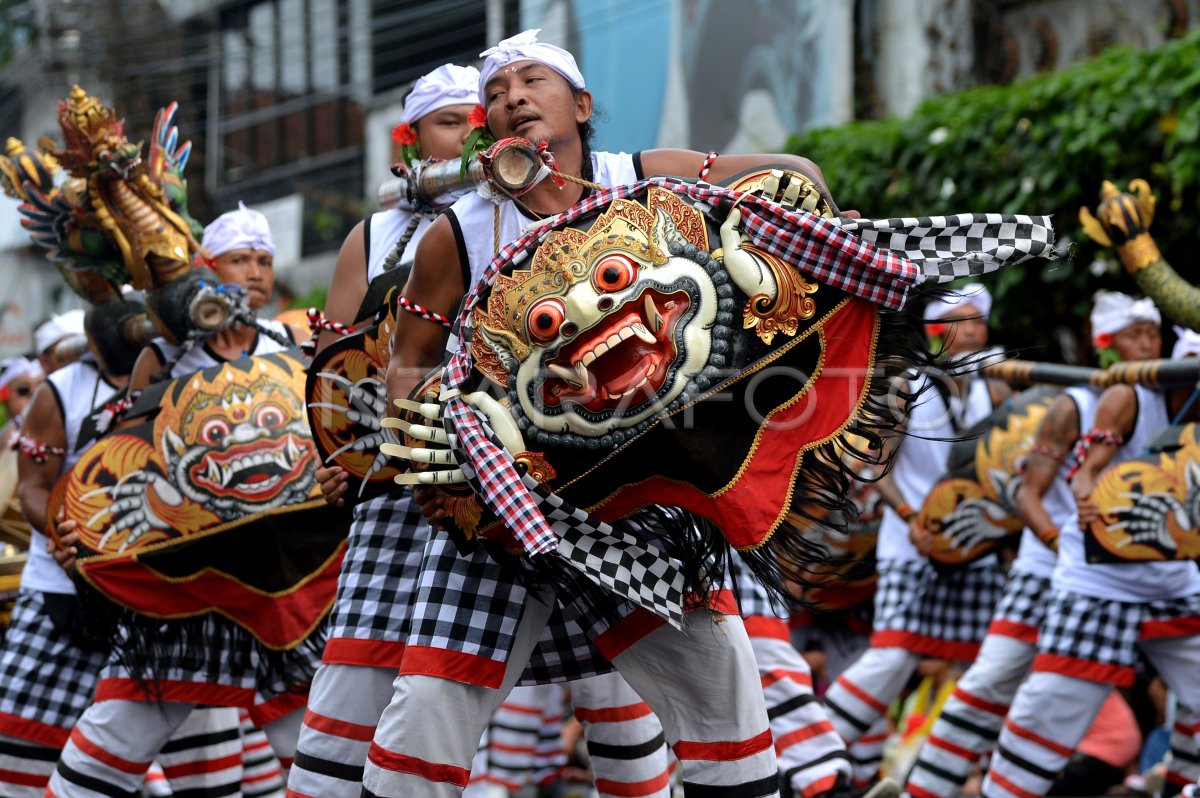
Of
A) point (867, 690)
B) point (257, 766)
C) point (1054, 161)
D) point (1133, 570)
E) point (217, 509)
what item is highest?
point (1054, 161)

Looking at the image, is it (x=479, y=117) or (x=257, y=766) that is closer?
(x=479, y=117)

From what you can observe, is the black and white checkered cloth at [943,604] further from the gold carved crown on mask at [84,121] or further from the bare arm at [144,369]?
the gold carved crown on mask at [84,121]

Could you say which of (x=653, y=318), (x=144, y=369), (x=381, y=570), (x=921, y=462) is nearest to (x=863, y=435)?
(x=653, y=318)

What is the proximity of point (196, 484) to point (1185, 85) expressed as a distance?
5.70 metres

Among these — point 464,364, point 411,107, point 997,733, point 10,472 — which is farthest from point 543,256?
point 10,472

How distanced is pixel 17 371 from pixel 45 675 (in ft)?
12.5

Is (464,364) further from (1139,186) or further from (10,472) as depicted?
(10,472)

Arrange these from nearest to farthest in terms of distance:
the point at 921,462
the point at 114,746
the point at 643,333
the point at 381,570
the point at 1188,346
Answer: the point at 643,333, the point at 381,570, the point at 114,746, the point at 1188,346, the point at 921,462

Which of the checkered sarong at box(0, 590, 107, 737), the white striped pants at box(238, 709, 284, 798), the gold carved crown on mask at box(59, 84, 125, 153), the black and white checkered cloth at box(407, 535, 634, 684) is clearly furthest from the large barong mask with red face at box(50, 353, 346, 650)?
the white striped pants at box(238, 709, 284, 798)

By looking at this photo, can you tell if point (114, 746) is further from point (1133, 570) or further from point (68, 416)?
point (1133, 570)

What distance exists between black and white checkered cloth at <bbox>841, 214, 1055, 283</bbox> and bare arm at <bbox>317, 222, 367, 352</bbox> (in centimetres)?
169

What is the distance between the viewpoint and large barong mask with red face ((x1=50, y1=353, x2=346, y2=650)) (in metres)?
4.96

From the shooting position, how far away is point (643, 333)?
323cm

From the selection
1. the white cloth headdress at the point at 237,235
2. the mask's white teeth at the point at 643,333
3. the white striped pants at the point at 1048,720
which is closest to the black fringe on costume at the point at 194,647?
the white cloth headdress at the point at 237,235
